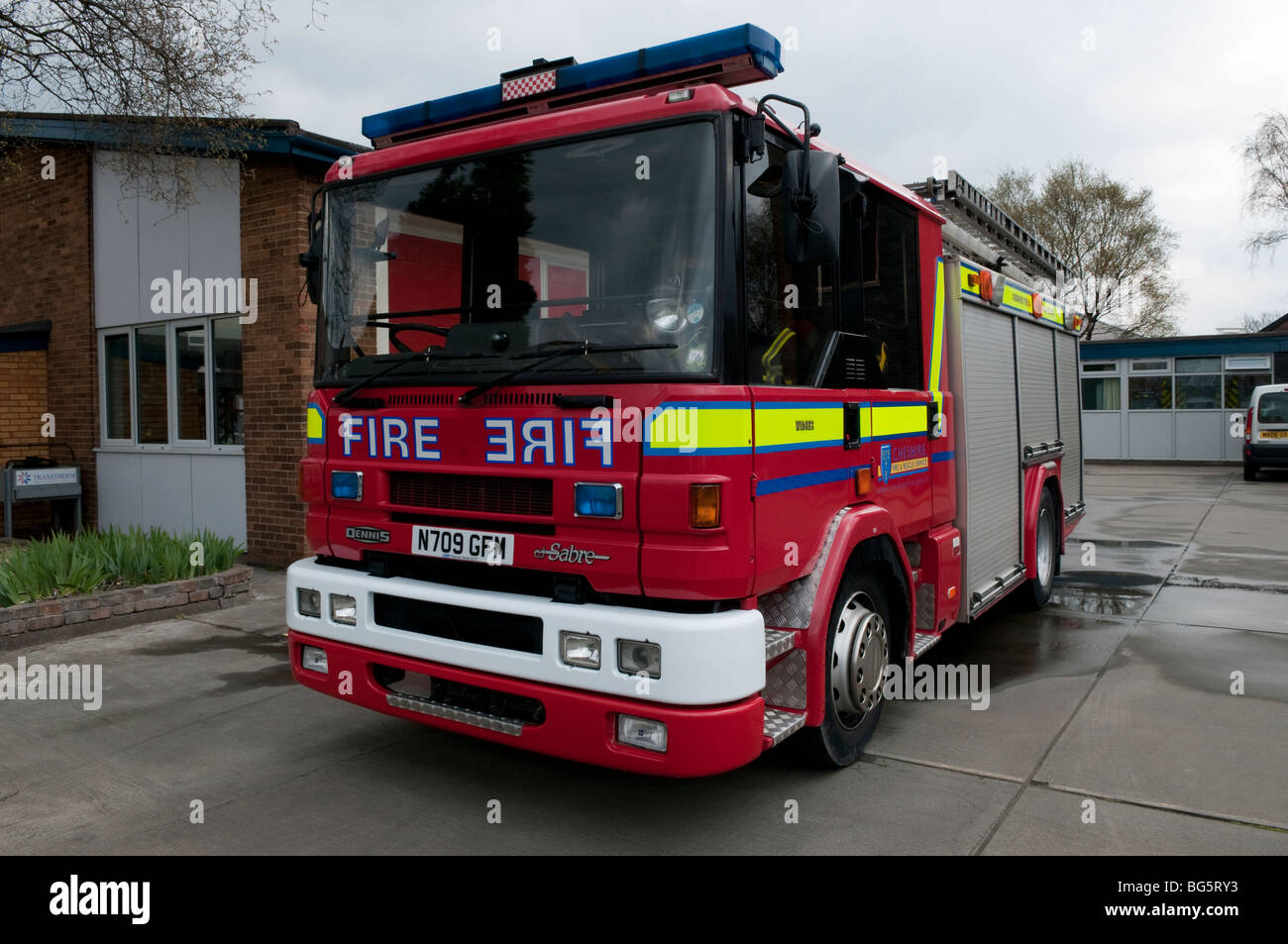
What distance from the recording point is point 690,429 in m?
3.21

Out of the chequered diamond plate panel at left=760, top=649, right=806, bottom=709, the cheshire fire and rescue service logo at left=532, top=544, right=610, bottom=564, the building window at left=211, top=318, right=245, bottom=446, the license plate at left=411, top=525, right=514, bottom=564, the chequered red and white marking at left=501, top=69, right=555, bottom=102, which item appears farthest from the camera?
the building window at left=211, top=318, right=245, bottom=446

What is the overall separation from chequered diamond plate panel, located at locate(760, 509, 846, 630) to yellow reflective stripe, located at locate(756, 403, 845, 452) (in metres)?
0.44

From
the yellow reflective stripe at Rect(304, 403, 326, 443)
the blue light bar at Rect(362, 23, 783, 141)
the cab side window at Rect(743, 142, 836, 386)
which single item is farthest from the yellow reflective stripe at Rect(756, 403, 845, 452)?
the yellow reflective stripe at Rect(304, 403, 326, 443)

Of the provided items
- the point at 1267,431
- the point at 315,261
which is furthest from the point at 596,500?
the point at 1267,431

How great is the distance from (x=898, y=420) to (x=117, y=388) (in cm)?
1003

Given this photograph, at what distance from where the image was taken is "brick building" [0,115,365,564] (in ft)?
30.0

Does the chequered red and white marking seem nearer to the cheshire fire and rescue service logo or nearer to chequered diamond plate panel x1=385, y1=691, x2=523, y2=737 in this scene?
the cheshire fire and rescue service logo

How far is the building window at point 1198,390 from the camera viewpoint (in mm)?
25422

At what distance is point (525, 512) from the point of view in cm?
357

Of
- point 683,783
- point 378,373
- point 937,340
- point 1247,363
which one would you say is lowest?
point 683,783

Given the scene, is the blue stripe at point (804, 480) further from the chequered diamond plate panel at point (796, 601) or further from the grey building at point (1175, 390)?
the grey building at point (1175, 390)

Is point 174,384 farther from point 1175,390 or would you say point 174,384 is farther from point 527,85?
point 1175,390

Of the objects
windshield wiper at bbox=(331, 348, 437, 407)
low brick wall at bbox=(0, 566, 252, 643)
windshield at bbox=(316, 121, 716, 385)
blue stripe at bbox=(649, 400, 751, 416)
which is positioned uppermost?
windshield at bbox=(316, 121, 716, 385)
